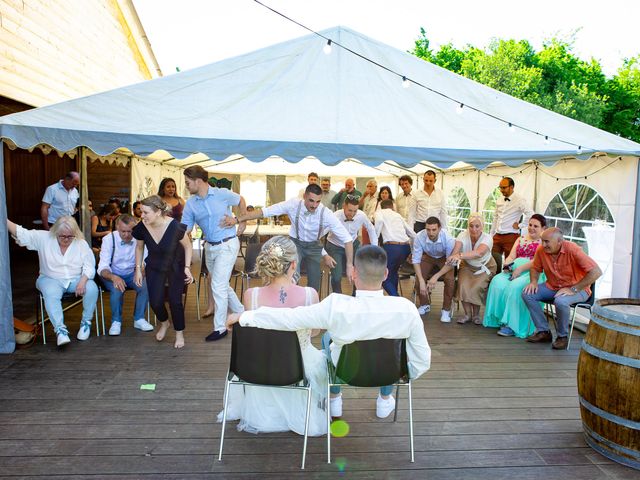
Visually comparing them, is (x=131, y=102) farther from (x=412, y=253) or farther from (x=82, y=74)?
(x=82, y=74)

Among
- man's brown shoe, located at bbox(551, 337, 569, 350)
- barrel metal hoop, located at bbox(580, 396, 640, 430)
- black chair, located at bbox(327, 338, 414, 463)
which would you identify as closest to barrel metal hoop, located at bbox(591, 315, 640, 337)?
barrel metal hoop, located at bbox(580, 396, 640, 430)

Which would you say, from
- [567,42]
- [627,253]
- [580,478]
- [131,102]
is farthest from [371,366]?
[567,42]

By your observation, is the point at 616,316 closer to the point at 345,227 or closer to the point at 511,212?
the point at 345,227

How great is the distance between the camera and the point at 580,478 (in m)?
2.65

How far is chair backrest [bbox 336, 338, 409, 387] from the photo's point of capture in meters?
2.62

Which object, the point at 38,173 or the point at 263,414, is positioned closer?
the point at 263,414

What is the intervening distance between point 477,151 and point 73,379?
4.24 m

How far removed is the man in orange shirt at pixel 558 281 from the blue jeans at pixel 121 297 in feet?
13.2

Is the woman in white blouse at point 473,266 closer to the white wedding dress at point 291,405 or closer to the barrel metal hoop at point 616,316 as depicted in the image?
the barrel metal hoop at point 616,316

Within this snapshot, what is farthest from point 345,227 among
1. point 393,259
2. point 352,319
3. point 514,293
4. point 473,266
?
point 352,319

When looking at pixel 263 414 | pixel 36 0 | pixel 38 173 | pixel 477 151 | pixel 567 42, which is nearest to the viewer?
pixel 263 414

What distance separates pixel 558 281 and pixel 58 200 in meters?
6.61

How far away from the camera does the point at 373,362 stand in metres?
2.64

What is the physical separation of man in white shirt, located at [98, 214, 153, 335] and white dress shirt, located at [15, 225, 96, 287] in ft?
0.89
